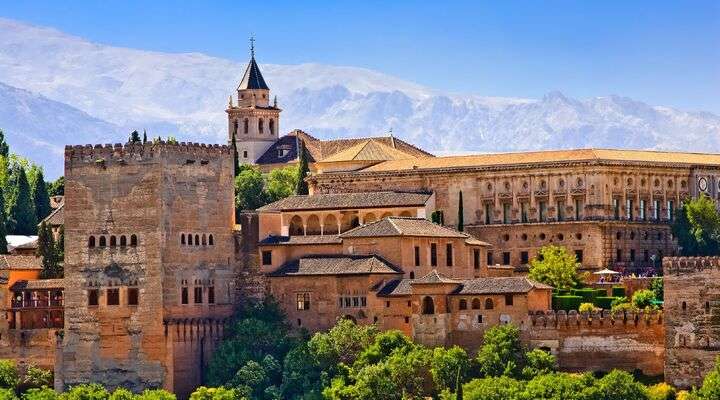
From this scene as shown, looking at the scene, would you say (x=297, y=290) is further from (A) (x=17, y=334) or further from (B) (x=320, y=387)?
(A) (x=17, y=334)

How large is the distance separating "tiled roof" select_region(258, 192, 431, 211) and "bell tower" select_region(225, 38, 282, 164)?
31889mm

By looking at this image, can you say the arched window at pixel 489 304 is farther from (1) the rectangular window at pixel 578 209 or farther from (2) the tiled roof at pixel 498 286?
(1) the rectangular window at pixel 578 209

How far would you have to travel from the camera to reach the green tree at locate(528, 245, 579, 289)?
95.0 meters

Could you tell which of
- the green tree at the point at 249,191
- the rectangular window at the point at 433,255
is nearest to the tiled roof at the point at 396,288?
the rectangular window at the point at 433,255

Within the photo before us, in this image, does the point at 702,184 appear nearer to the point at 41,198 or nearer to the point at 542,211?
the point at 542,211

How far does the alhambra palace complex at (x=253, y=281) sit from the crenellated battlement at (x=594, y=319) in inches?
2.2

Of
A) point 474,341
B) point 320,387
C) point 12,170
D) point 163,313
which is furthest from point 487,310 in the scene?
point 12,170

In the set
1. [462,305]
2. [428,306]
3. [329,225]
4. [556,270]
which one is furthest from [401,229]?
[556,270]

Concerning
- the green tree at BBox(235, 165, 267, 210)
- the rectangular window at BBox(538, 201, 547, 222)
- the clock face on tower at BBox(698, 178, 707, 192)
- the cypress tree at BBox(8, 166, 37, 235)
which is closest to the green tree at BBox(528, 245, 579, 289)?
the rectangular window at BBox(538, 201, 547, 222)

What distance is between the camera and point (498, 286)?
86312 millimetres

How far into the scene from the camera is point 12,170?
12756 cm

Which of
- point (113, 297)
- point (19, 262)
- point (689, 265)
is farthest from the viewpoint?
point (19, 262)

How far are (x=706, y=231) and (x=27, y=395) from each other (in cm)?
3408

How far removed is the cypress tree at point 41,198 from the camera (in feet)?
381
